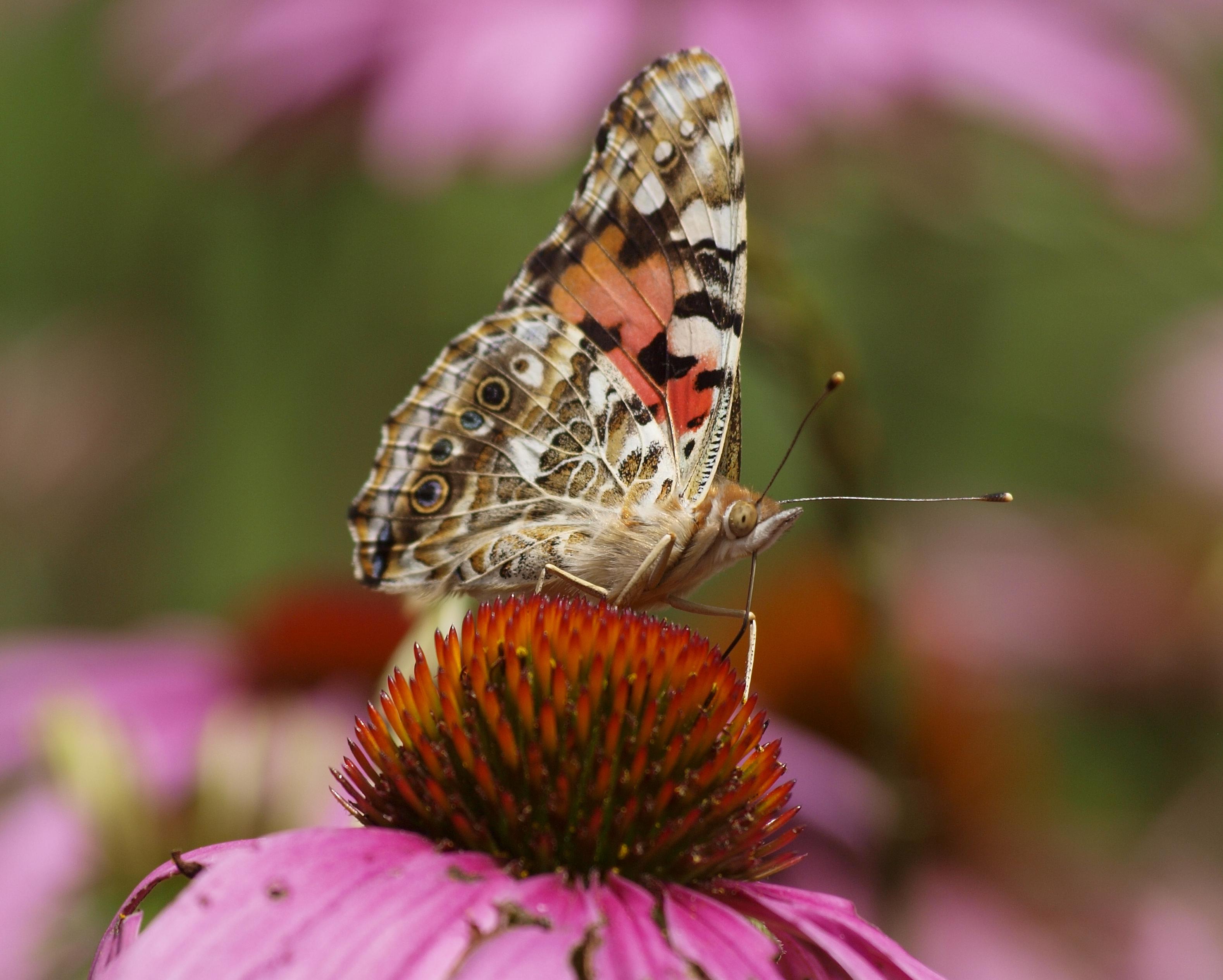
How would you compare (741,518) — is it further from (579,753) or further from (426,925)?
(426,925)

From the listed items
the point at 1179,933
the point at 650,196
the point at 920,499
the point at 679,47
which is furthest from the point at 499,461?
the point at 1179,933

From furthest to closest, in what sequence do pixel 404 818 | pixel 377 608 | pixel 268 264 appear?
1. pixel 268 264
2. pixel 377 608
3. pixel 404 818

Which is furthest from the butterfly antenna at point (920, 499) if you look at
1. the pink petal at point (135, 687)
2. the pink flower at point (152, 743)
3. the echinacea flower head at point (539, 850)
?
the pink petal at point (135, 687)

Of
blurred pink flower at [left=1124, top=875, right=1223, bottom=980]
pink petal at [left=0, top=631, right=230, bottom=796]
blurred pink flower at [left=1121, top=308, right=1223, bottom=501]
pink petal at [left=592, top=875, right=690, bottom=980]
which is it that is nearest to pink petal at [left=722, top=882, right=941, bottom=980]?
pink petal at [left=592, top=875, right=690, bottom=980]

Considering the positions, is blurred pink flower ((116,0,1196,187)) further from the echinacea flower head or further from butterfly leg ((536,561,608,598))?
the echinacea flower head

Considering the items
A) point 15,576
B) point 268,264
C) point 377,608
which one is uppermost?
point 268,264

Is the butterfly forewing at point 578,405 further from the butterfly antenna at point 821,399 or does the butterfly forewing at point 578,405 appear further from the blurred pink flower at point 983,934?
the blurred pink flower at point 983,934

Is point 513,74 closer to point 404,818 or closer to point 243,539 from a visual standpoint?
point 404,818

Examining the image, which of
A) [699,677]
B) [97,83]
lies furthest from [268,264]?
[699,677]
